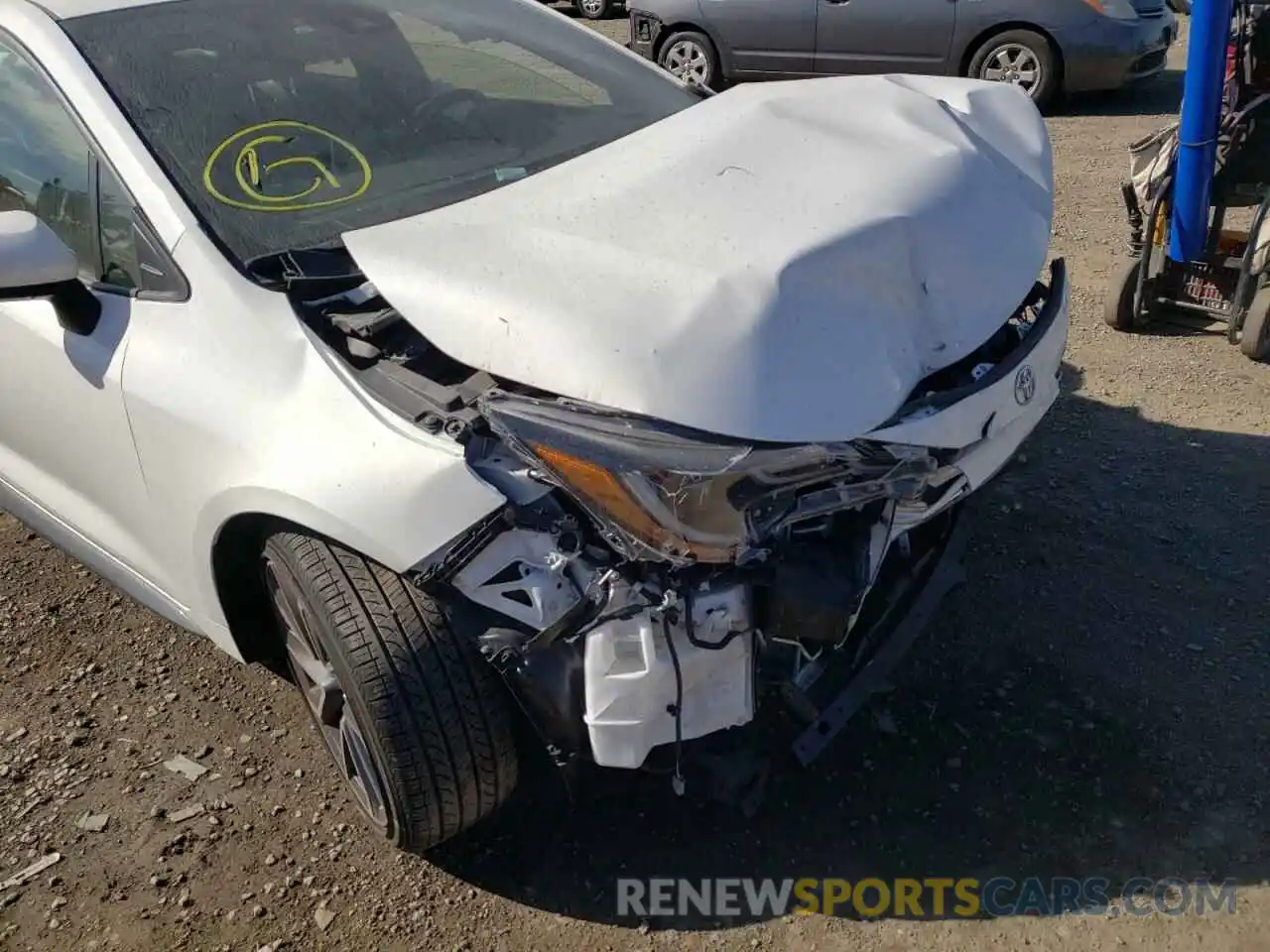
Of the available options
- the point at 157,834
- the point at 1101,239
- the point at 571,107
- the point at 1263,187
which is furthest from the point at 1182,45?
the point at 157,834

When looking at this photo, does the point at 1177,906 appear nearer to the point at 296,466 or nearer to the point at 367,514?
the point at 367,514

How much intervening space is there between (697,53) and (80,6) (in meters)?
7.34

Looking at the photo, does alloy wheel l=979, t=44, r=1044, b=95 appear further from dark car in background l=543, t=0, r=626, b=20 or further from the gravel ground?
dark car in background l=543, t=0, r=626, b=20

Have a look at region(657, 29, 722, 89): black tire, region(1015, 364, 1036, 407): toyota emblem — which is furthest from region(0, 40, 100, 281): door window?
region(657, 29, 722, 89): black tire

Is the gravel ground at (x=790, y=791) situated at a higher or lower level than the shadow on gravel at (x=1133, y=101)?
higher

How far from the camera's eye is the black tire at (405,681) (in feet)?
7.09

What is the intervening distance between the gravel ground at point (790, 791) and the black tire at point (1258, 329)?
1133mm

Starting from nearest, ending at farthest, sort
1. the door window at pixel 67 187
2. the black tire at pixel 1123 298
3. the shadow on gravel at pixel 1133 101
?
the door window at pixel 67 187 < the black tire at pixel 1123 298 < the shadow on gravel at pixel 1133 101

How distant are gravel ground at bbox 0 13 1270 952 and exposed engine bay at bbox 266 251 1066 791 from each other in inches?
17.3

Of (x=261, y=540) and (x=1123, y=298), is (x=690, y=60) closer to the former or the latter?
(x=1123, y=298)

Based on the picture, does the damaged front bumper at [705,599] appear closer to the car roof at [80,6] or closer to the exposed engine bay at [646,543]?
the exposed engine bay at [646,543]

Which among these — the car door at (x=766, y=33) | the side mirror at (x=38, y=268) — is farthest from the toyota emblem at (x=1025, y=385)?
the car door at (x=766, y=33)

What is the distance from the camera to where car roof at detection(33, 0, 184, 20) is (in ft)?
9.43

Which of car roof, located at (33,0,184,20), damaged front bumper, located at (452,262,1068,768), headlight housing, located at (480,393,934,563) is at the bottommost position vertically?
damaged front bumper, located at (452,262,1068,768)
